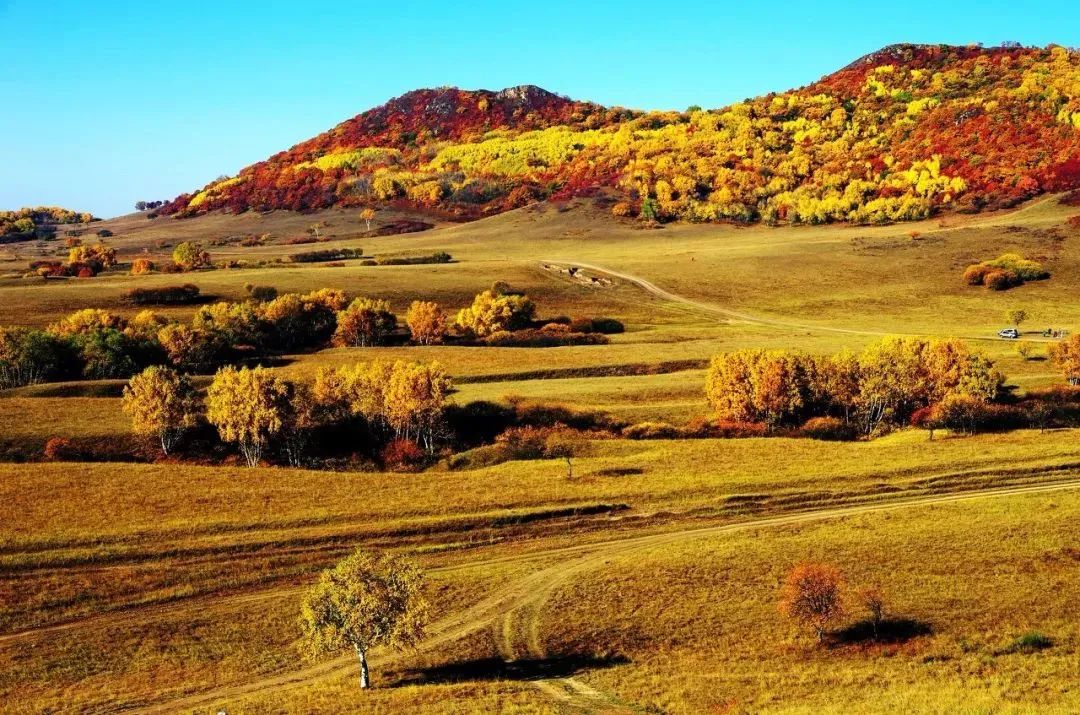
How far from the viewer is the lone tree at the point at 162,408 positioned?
78188mm

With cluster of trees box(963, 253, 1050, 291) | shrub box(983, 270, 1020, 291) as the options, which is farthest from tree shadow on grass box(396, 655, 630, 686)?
cluster of trees box(963, 253, 1050, 291)

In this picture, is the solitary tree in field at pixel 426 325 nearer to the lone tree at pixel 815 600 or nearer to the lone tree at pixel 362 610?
the lone tree at pixel 362 610

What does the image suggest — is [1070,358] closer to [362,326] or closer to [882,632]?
[882,632]

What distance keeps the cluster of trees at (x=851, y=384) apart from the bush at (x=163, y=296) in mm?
86848

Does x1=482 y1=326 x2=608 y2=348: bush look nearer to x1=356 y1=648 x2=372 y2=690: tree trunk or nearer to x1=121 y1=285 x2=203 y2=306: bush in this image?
x1=121 y1=285 x2=203 y2=306: bush

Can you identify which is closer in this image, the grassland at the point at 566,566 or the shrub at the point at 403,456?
the grassland at the point at 566,566

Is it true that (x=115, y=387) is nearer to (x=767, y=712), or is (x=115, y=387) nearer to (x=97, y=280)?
(x=97, y=280)

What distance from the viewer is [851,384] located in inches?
3494

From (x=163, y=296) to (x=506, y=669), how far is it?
11262cm

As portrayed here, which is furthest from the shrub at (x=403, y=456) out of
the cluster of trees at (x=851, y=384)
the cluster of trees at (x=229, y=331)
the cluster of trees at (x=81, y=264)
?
the cluster of trees at (x=81, y=264)

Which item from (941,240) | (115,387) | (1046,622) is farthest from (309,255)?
(1046,622)

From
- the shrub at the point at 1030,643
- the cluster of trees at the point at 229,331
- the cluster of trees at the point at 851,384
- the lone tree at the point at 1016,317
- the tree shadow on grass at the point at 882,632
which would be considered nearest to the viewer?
the shrub at the point at 1030,643

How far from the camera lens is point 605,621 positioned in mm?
46188

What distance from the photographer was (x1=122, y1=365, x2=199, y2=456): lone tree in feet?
257
